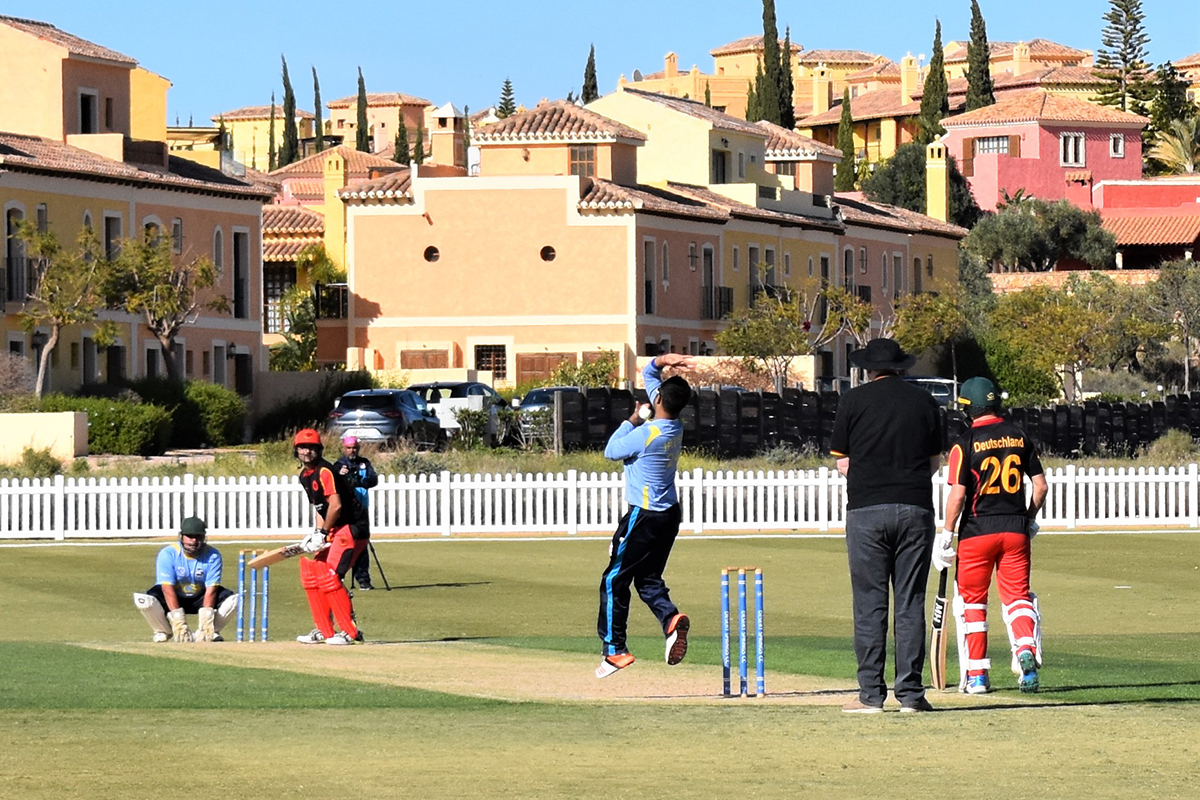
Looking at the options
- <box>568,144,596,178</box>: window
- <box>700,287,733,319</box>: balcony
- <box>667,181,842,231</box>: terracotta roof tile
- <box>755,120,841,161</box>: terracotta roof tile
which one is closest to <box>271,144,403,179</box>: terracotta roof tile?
<box>755,120,841,161</box>: terracotta roof tile

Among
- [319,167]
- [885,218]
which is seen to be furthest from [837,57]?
[885,218]

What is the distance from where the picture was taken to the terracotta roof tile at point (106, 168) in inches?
2051

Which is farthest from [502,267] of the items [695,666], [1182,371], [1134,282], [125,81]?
[695,666]

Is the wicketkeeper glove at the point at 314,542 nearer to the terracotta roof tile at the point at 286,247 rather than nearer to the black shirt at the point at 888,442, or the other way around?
the black shirt at the point at 888,442

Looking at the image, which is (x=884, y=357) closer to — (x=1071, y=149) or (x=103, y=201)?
(x=103, y=201)

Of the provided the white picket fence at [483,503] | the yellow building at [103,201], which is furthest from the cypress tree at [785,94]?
the white picket fence at [483,503]

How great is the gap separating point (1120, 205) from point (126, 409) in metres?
67.4

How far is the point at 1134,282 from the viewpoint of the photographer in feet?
285

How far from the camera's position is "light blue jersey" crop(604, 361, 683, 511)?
13.7 metres

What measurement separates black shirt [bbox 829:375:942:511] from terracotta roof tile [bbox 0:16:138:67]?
49003 millimetres

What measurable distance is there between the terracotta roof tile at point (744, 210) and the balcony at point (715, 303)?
7.87 feet

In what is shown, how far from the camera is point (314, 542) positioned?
16.6m

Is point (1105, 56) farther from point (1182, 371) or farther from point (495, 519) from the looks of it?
point (495, 519)

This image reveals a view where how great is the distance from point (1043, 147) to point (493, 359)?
5155cm
